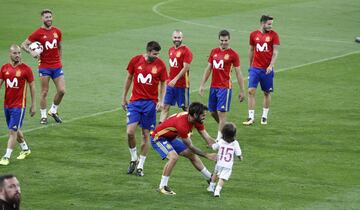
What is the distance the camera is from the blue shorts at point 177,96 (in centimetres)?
2328

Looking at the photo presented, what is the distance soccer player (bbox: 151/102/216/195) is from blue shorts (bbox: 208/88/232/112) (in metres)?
3.94

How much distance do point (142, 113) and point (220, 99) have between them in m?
3.30

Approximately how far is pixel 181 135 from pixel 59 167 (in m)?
3.45

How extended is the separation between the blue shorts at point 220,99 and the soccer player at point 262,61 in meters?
1.94

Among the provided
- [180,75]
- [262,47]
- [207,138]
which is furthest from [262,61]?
[207,138]

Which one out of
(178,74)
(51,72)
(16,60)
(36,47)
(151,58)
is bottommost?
(51,72)

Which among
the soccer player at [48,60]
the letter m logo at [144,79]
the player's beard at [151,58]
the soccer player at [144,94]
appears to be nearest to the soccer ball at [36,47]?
the soccer player at [48,60]

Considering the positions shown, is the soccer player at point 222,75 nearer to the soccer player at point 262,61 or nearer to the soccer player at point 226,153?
the soccer player at point 262,61

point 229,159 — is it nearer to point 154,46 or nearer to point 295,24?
point 154,46

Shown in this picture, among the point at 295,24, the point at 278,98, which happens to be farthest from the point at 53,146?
the point at 295,24

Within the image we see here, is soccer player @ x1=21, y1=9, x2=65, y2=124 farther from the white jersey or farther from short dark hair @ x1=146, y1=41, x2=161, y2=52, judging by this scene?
the white jersey

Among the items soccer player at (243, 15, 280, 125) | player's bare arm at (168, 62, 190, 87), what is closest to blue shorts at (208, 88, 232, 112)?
player's bare arm at (168, 62, 190, 87)

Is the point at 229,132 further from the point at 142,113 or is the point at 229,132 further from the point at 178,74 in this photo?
the point at 178,74

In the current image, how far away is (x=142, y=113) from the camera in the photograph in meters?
19.6
